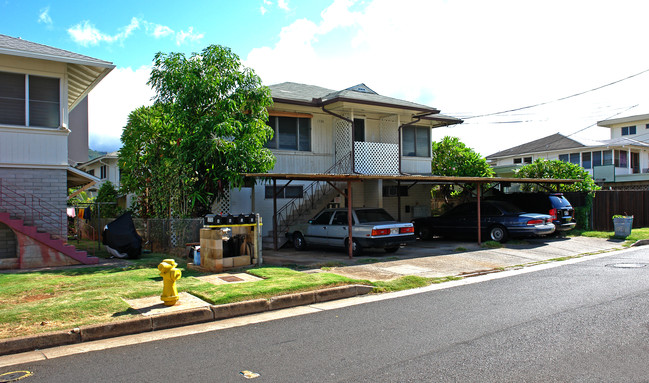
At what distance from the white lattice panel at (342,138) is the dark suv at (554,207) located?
7049 millimetres

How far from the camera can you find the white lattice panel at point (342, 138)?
19312 millimetres

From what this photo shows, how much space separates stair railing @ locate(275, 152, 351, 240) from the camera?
58.6ft

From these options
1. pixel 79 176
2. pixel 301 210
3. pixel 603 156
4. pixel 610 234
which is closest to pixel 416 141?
pixel 301 210

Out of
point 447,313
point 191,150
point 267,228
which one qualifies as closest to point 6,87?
point 191,150

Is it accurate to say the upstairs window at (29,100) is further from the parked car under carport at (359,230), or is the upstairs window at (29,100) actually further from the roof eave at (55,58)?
the parked car under carport at (359,230)

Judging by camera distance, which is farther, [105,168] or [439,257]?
[105,168]

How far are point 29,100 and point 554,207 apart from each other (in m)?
17.0

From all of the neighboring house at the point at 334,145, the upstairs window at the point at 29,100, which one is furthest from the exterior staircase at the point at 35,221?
the neighboring house at the point at 334,145

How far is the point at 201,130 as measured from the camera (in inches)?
567

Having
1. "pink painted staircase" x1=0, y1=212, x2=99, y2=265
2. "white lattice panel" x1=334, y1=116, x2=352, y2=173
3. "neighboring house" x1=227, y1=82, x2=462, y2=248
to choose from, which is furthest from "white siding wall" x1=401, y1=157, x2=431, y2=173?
"pink painted staircase" x1=0, y1=212, x2=99, y2=265

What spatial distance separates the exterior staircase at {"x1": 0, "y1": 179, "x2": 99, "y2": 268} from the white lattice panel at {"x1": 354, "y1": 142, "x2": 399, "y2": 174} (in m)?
10.3

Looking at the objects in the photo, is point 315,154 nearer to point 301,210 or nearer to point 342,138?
point 342,138

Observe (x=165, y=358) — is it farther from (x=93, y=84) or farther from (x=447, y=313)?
(x=93, y=84)

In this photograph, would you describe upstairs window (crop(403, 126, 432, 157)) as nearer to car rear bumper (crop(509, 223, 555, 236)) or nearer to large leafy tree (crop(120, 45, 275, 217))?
car rear bumper (crop(509, 223, 555, 236))
